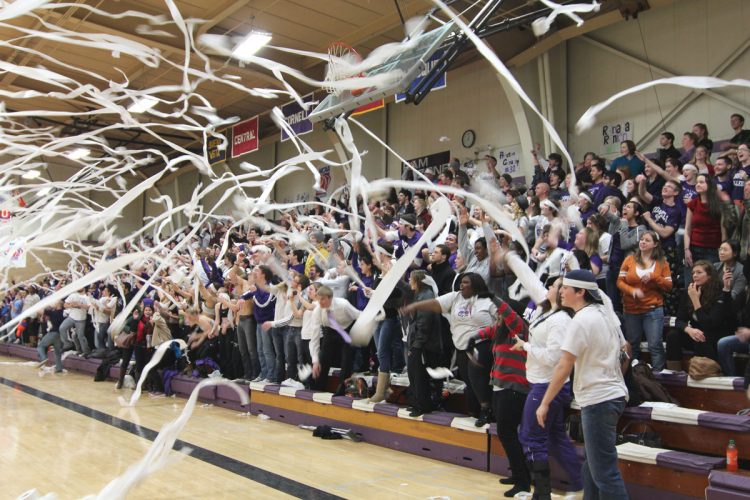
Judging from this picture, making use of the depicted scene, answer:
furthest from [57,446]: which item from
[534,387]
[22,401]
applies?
[534,387]

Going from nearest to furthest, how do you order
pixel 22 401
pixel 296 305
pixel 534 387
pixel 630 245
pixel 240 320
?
1. pixel 534 387
2. pixel 630 245
3. pixel 296 305
4. pixel 240 320
5. pixel 22 401

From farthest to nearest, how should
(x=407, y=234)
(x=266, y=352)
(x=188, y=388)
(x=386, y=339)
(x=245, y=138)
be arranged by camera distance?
(x=245, y=138) < (x=188, y=388) < (x=266, y=352) < (x=407, y=234) < (x=386, y=339)

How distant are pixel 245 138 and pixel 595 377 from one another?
445 inches

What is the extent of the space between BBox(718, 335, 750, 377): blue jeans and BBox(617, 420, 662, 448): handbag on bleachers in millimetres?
714

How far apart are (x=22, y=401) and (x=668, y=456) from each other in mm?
7733

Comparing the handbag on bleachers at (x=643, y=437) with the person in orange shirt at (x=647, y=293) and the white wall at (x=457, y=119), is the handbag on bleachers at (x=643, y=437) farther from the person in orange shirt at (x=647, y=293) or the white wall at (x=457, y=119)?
the white wall at (x=457, y=119)

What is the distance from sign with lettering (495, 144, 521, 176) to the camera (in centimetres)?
1071

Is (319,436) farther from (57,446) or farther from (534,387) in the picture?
(534,387)

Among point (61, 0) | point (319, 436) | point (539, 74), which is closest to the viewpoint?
point (319, 436)

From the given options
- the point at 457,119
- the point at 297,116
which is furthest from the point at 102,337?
the point at 457,119

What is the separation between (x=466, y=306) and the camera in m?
4.73

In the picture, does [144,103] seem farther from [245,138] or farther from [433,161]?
[245,138]

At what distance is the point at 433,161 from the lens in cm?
1232

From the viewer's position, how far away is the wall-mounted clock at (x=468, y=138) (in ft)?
38.1
